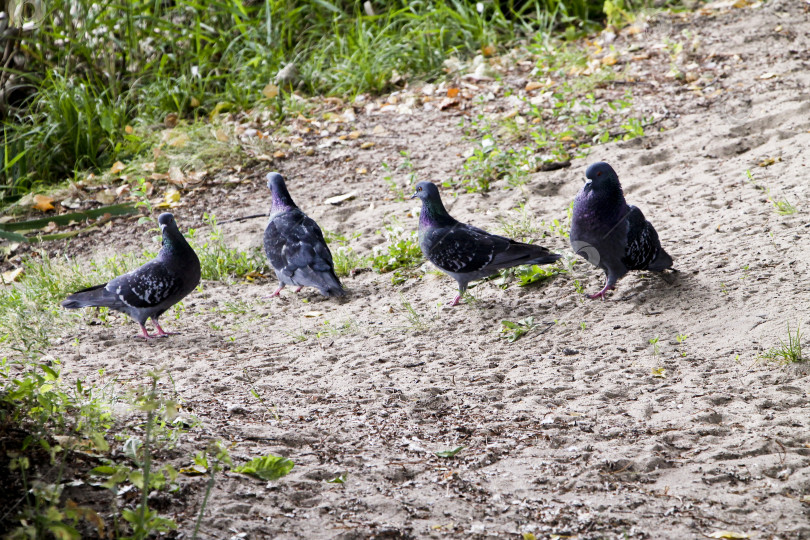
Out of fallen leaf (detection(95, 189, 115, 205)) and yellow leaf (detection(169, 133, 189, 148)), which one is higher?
yellow leaf (detection(169, 133, 189, 148))

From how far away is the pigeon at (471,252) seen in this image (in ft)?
14.3

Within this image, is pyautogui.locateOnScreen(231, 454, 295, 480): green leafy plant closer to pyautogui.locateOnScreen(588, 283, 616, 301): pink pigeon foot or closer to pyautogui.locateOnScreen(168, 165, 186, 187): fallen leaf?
pyautogui.locateOnScreen(588, 283, 616, 301): pink pigeon foot

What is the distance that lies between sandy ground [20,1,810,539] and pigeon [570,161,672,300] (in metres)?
0.18

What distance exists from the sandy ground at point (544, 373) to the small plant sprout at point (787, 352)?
5 centimetres

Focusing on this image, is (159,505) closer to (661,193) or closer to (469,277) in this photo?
(469,277)

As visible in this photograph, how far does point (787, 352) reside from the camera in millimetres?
3324

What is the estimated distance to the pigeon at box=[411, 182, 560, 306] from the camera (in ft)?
14.3

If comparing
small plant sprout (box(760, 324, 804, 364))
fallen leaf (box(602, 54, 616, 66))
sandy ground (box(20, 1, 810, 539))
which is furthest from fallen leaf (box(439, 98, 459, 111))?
small plant sprout (box(760, 324, 804, 364))

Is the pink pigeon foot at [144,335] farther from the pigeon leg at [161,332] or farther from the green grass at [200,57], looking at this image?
the green grass at [200,57]

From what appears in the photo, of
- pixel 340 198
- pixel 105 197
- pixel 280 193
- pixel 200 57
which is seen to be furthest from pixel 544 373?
pixel 200 57

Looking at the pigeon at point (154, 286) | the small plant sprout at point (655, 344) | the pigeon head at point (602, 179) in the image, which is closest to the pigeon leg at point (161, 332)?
the pigeon at point (154, 286)

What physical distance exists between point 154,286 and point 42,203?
10.5 ft

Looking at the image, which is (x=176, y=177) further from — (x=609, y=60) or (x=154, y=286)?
(x=609, y=60)

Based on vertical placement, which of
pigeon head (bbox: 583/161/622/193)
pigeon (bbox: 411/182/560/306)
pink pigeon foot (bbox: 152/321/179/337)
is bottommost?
pink pigeon foot (bbox: 152/321/179/337)
